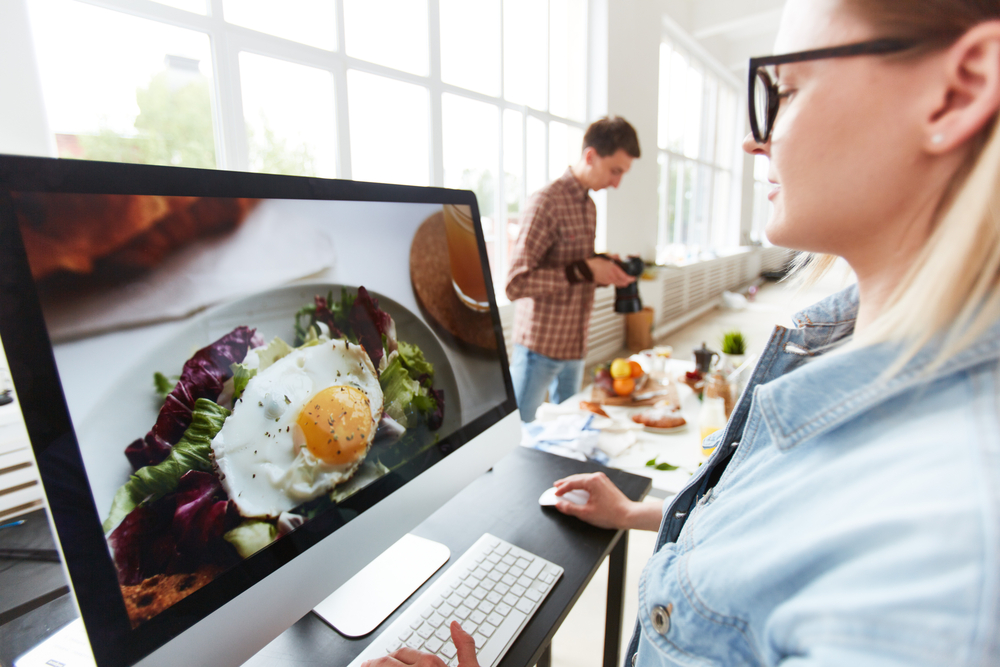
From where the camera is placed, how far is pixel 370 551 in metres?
0.63

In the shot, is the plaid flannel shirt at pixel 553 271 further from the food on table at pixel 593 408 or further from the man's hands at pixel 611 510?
the man's hands at pixel 611 510

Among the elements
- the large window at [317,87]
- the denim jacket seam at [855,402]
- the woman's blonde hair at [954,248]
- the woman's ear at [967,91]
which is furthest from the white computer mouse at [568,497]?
the large window at [317,87]

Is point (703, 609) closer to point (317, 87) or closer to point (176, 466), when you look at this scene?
point (176, 466)

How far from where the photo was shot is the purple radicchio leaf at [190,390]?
44cm

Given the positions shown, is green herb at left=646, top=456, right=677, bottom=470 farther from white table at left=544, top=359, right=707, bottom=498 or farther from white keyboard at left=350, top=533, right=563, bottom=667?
white keyboard at left=350, top=533, right=563, bottom=667

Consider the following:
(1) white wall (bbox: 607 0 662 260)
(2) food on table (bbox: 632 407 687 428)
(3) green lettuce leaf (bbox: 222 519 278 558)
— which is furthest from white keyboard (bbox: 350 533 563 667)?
(1) white wall (bbox: 607 0 662 260)

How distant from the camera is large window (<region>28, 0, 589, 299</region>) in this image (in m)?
1.73

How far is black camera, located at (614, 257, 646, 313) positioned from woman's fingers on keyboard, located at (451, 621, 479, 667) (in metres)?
1.68

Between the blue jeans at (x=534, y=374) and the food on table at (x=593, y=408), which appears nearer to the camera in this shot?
the food on table at (x=593, y=408)

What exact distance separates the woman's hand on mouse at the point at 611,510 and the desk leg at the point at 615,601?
172 millimetres

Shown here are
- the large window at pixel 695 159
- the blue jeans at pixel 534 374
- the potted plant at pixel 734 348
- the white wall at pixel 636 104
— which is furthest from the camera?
the large window at pixel 695 159

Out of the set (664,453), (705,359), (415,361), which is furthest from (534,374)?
(415,361)

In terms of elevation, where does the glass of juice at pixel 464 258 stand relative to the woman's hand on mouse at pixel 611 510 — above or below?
above

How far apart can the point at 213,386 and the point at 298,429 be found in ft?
0.33
